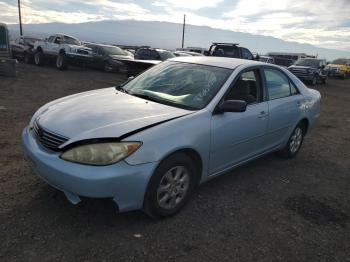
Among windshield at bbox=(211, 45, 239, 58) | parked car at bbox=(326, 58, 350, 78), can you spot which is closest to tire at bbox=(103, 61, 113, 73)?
windshield at bbox=(211, 45, 239, 58)

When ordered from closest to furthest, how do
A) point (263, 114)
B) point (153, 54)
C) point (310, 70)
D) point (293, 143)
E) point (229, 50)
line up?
point (263, 114)
point (293, 143)
point (229, 50)
point (153, 54)
point (310, 70)

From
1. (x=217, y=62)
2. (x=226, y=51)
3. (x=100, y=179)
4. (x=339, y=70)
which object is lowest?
(x=339, y=70)

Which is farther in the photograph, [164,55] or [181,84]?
[164,55]

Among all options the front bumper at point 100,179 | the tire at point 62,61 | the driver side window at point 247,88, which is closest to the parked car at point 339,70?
the tire at point 62,61

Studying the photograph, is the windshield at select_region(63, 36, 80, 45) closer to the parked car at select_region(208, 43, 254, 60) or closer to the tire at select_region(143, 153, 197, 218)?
the parked car at select_region(208, 43, 254, 60)

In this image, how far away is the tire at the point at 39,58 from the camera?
64.6 ft

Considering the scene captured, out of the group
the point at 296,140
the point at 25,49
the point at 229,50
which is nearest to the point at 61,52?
the point at 25,49

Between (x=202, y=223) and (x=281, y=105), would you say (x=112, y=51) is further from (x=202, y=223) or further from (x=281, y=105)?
(x=202, y=223)

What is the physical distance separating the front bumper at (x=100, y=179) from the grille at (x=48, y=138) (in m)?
0.07

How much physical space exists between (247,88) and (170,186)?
5.70 ft

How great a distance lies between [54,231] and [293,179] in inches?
130

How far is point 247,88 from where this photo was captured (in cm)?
451

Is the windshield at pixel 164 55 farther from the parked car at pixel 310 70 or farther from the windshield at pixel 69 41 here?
the parked car at pixel 310 70

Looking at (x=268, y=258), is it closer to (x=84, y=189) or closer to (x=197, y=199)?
(x=197, y=199)
